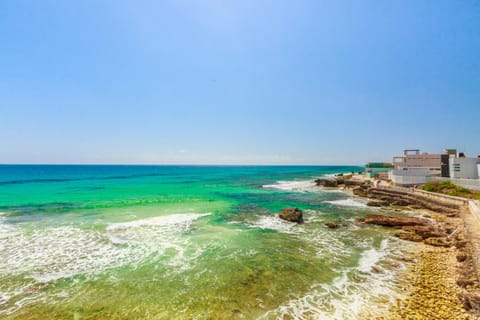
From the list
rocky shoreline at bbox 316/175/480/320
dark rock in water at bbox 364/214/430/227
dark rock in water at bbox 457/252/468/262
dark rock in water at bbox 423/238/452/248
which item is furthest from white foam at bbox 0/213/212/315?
dark rock in water at bbox 364/214/430/227

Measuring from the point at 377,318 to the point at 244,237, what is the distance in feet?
29.4

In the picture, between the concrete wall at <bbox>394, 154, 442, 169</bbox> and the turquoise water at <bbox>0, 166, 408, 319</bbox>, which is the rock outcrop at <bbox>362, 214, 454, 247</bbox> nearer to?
the turquoise water at <bbox>0, 166, 408, 319</bbox>

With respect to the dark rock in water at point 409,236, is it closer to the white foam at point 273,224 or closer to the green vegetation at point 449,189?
the white foam at point 273,224

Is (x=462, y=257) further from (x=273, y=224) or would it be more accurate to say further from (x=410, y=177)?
(x=410, y=177)

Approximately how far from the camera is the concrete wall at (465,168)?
102 ft

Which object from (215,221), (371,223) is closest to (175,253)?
(215,221)

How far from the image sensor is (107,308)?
24.3 ft

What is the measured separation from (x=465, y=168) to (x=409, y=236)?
2835 cm

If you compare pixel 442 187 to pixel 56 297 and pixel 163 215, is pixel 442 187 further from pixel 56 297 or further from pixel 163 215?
pixel 56 297

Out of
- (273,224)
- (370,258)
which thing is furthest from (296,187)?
(370,258)

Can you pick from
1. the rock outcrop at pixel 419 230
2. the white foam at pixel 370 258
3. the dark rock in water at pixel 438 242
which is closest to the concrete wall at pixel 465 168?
the rock outcrop at pixel 419 230

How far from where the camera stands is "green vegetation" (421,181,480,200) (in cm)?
2332

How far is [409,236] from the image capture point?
46.4 ft

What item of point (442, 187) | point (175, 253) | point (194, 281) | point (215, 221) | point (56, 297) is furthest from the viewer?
point (442, 187)
